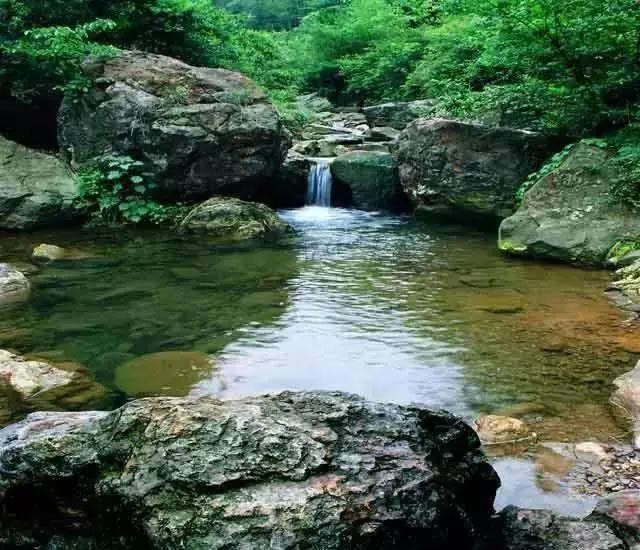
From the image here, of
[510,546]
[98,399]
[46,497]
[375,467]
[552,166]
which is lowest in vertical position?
[98,399]

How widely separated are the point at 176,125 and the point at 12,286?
5149mm

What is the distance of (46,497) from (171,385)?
256 centimetres

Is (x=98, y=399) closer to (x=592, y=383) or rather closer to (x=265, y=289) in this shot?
(x=265, y=289)

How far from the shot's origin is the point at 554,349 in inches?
230

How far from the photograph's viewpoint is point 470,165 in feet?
38.7

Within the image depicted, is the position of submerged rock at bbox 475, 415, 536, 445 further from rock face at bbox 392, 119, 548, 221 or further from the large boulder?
rock face at bbox 392, 119, 548, 221

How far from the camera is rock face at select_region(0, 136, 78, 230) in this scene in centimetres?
1095

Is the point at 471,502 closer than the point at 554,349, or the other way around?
the point at 471,502

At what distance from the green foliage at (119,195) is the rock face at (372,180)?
13.0 ft

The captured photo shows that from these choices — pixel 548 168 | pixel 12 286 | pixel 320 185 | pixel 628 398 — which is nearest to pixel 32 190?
pixel 12 286

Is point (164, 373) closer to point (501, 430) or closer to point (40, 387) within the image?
point (40, 387)

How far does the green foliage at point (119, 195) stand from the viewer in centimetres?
1177

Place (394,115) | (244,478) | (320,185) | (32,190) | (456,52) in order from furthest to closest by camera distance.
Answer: (394,115), (456,52), (320,185), (32,190), (244,478)

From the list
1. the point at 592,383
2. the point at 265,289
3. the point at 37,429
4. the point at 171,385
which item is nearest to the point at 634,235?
the point at 592,383
